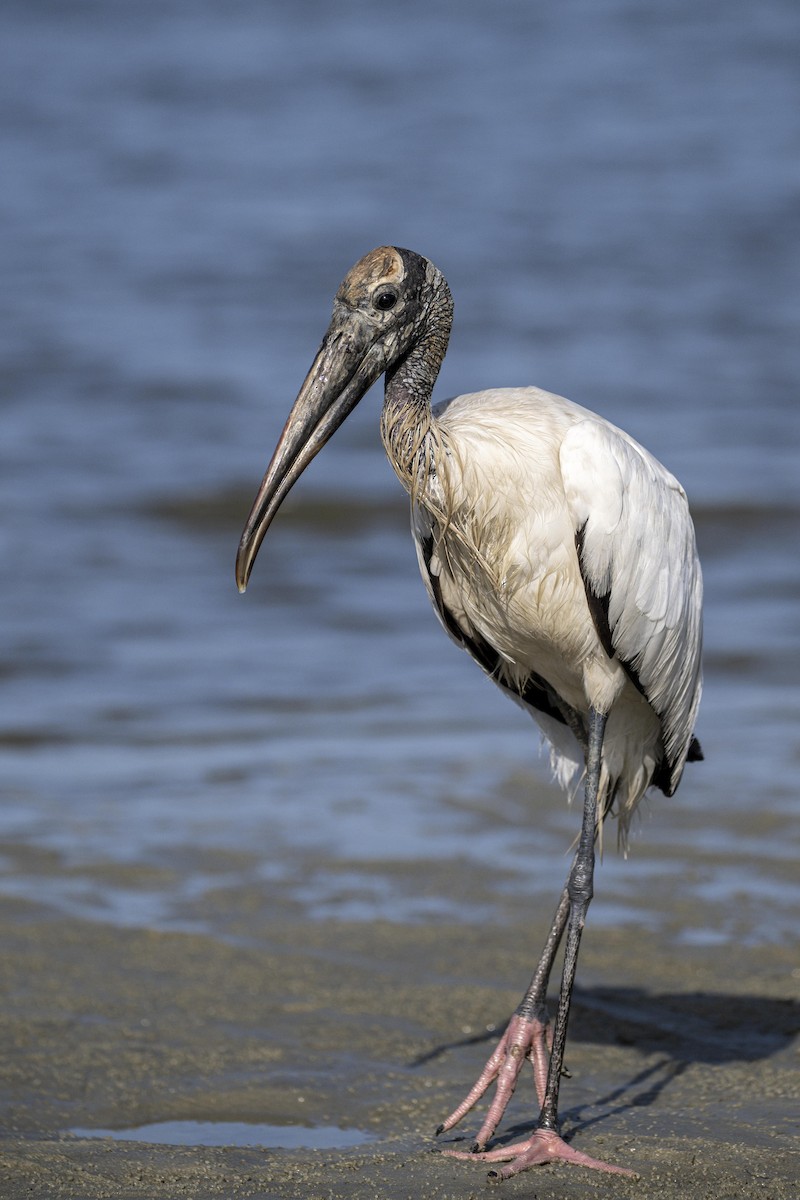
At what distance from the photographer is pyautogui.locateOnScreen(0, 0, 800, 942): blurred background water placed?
686cm

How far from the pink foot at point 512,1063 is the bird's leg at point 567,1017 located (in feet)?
0.27

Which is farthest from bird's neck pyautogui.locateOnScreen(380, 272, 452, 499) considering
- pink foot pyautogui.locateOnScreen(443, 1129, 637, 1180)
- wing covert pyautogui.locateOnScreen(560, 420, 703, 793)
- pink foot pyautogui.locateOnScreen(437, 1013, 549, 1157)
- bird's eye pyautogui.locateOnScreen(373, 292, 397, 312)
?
pink foot pyautogui.locateOnScreen(443, 1129, 637, 1180)

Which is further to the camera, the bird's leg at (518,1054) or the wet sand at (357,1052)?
the bird's leg at (518,1054)

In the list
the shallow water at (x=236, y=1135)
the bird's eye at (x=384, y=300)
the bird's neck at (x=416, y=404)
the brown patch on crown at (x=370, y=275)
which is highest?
the brown patch on crown at (x=370, y=275)

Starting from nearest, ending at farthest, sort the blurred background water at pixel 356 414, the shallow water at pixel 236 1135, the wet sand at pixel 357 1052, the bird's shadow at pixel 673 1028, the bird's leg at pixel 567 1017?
the wet sand at pixel 357 1052
the bird's leg at pixel 567 1017
the shallow water at pixel 236 1135
the bird's shadow at pixel 673 1028
the blurred background water at pixel 356 414

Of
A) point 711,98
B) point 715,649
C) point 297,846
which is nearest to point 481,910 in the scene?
point 297,846

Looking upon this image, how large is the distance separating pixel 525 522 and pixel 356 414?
1168 centimetres

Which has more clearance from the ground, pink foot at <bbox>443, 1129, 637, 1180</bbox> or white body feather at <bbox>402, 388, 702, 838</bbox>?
white body feather at <bbox>402, 388, 702, 838</bbox>

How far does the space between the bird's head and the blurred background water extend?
222cm

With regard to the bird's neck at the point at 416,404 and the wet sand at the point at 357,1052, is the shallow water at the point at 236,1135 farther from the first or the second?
the bird's neck at the point at 416,404

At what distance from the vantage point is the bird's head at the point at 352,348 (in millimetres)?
4531

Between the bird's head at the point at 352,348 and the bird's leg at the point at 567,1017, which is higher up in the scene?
the bird's head at the point at 352,348

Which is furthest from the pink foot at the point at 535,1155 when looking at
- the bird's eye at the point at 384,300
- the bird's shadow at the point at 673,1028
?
the bird's eye at the point at 384,300

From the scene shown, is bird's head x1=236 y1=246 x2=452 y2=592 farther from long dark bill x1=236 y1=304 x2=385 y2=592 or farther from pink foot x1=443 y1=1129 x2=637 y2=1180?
pink foot x1=443 y1=1129 x2=637 y2=1180
